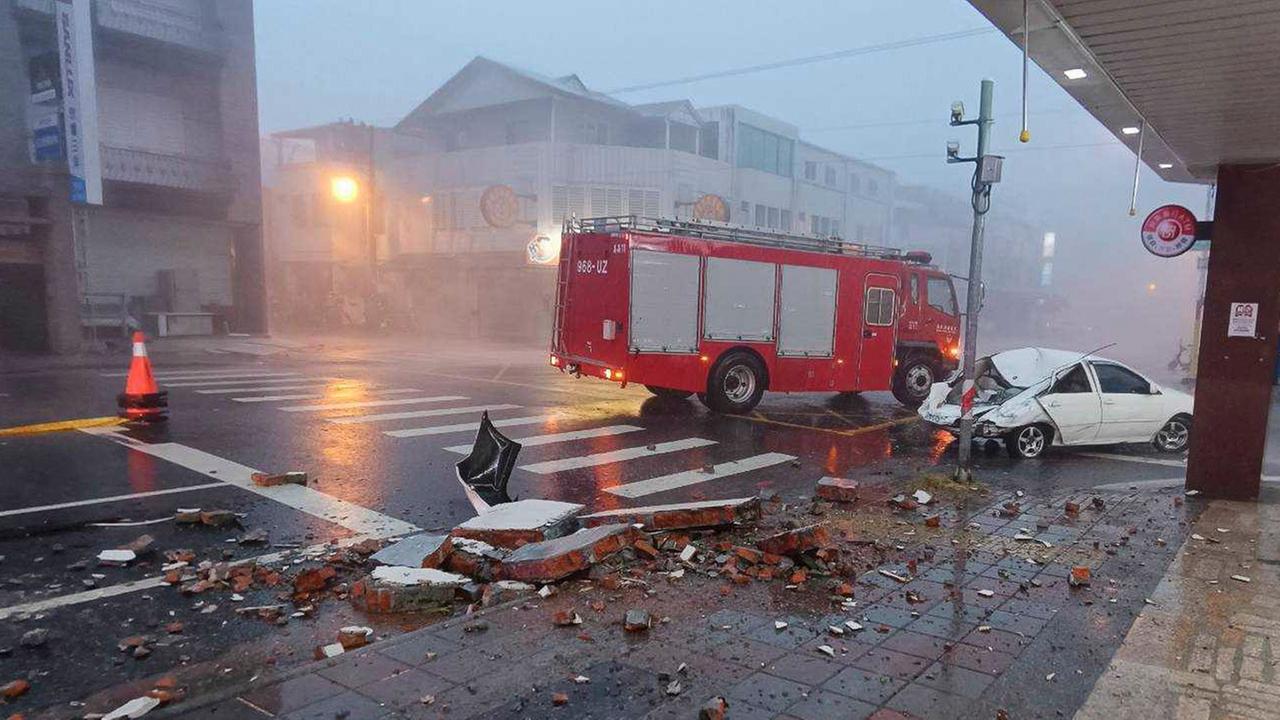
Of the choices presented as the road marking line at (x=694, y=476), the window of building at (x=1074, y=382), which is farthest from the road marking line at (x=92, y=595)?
the window of building at (x=1074, y=382)

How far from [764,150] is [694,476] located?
34.1m

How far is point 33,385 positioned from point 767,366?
1363 centimetres

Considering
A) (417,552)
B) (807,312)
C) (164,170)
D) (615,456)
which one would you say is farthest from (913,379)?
(164,170)

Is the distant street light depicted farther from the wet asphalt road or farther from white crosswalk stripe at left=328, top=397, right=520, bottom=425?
white crosswalk stripe at left=328, top=397, right=520, bottom=425

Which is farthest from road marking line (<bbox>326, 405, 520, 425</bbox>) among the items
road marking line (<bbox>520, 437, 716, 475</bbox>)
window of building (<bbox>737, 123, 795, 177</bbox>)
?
window of building (<bbox>737, 123, 795, 177</bbox>)

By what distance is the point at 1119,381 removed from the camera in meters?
11.0

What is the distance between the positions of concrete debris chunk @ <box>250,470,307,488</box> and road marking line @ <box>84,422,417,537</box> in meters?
0.05

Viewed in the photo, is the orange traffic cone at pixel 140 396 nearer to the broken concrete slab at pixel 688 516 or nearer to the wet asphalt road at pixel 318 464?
the wet asphalt road at pixel 318 464

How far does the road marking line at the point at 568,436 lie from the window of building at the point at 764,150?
96.6 ft

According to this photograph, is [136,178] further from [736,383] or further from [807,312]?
[807,312]

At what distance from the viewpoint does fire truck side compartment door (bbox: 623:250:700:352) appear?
12.4 meters

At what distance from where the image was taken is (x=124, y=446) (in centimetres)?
898

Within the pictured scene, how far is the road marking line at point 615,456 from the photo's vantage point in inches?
351

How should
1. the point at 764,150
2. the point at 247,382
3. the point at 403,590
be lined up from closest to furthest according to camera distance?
1. the point at 403,590
2. the point at 247,382
3. the point at 764,150
